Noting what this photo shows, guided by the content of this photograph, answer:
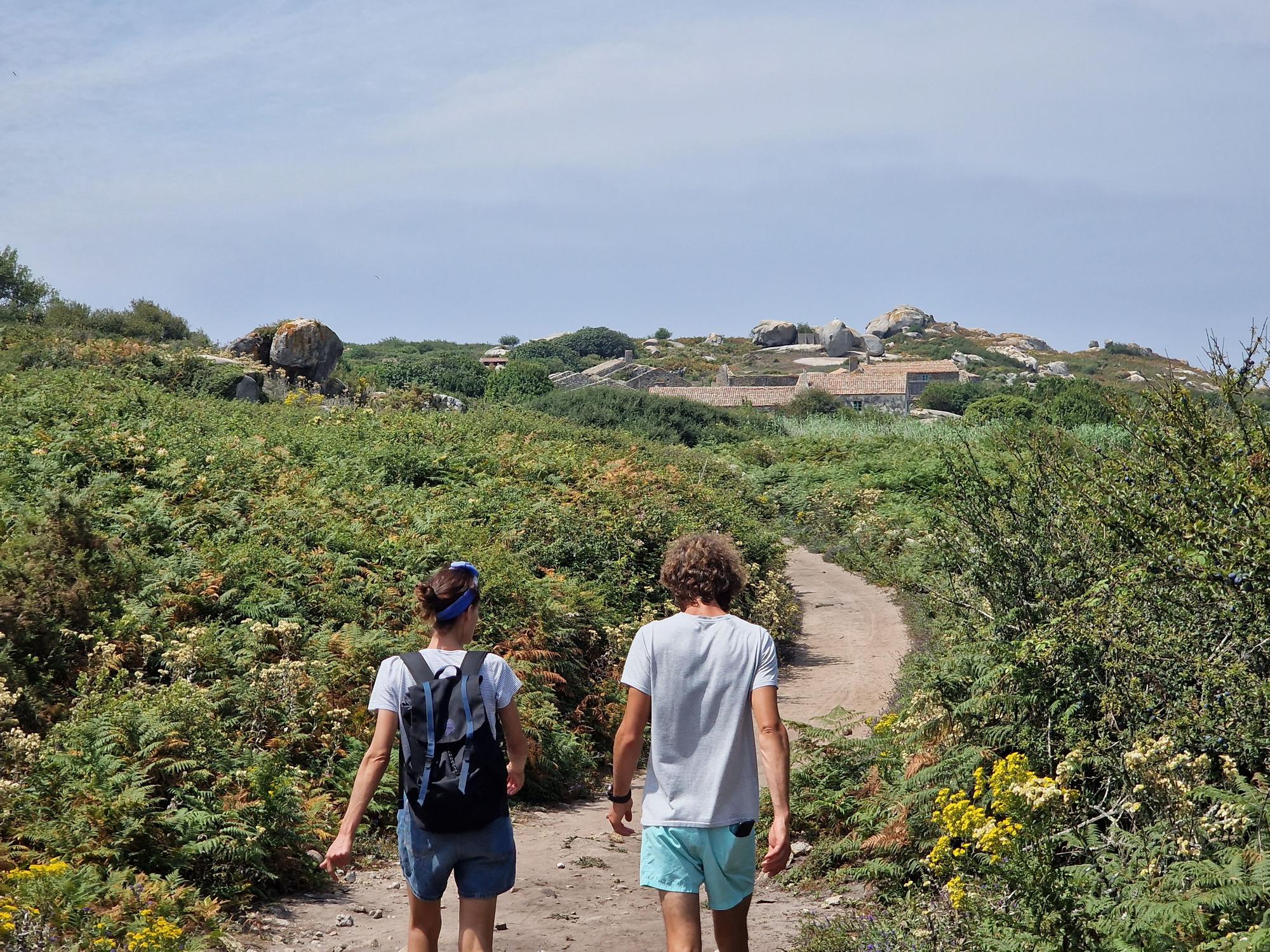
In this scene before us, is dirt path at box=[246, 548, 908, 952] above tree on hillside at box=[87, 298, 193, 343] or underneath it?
underneath

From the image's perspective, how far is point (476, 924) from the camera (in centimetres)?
399

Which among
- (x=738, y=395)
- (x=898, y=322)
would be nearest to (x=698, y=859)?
(x=738, y=395)

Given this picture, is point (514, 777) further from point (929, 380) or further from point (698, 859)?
point (929, 380)

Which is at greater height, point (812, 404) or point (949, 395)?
point (949, 395)

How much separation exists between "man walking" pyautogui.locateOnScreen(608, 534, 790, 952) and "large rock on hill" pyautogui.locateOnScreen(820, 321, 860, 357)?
407 ft

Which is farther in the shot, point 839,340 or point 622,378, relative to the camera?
point 839,340

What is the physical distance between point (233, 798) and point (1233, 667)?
205 inches

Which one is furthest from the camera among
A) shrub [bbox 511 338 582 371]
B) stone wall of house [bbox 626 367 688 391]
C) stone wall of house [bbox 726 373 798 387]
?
shrub [bbox 511 338 582 371]

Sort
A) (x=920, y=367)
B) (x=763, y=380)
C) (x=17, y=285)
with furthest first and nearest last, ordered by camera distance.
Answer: (x=920, y=367)
(x=763, y=380)
(x=17, y=285)

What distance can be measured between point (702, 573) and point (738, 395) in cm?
5885

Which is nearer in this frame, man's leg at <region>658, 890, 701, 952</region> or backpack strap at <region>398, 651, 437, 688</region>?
man's leg at <region>658, 890, 701, 952</region>

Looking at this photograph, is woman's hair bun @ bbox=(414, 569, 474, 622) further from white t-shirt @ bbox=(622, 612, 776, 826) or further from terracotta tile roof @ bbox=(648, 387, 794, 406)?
terracotta tile roof @ bbox=(648, 387, 794, 406)

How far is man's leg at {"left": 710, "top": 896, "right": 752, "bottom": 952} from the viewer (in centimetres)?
384

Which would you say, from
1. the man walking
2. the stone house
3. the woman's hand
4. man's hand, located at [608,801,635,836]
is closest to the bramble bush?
the man walking
